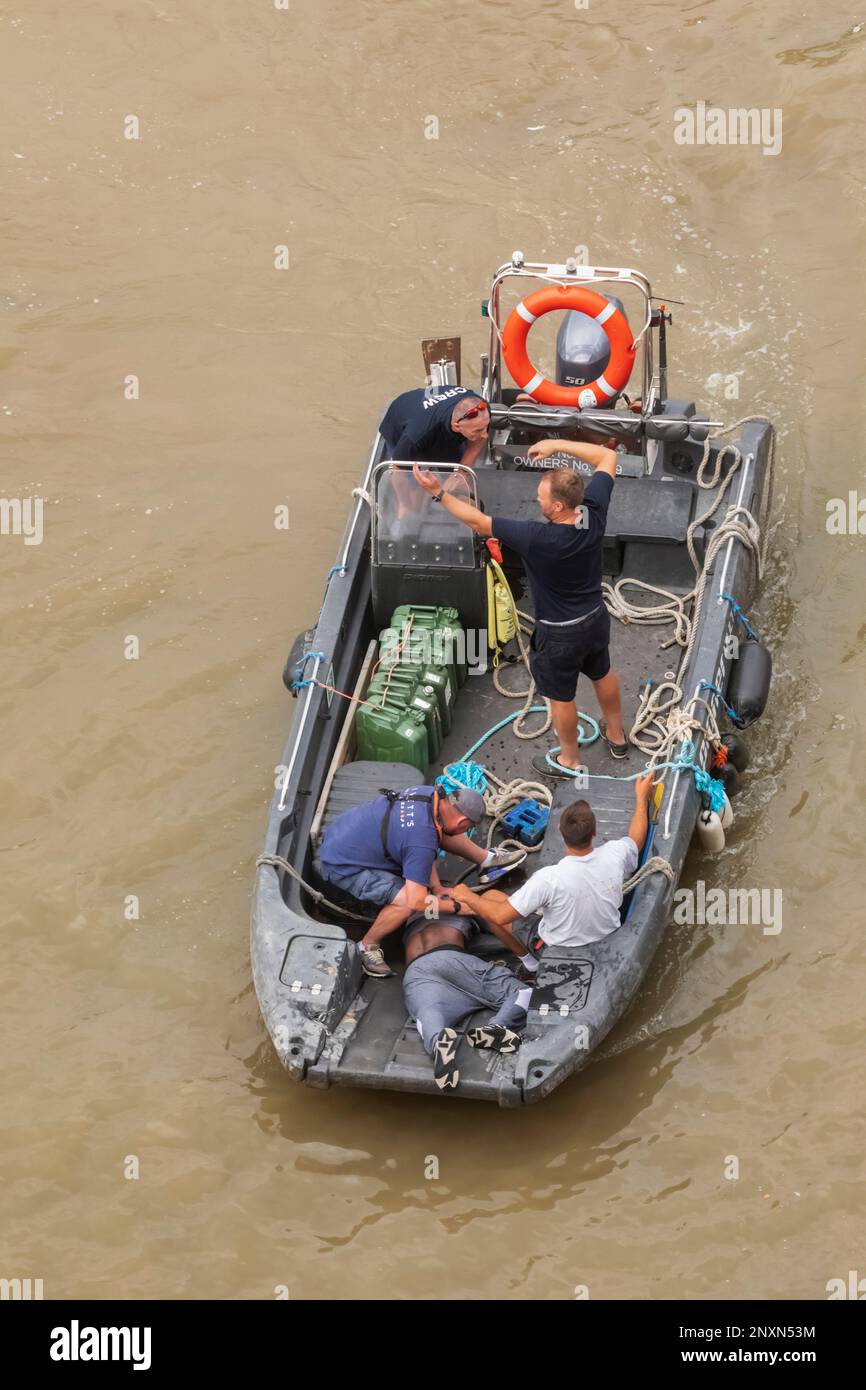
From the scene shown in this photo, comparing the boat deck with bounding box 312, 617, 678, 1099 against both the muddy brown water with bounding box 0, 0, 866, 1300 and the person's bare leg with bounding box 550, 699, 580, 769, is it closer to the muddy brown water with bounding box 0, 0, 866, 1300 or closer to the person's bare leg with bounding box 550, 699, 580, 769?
the person's bare leg with bounding box 550, 699, 580, 769

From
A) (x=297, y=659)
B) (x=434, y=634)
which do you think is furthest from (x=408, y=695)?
(x=297, y=659)

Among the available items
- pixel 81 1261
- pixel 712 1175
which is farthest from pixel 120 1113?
pixel 712 1175

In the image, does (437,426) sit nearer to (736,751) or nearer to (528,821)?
(528,821)

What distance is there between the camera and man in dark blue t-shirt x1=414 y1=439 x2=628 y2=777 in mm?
7793

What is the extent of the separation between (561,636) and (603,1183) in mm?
2269

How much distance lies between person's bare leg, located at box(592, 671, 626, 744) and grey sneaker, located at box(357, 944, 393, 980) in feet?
5.19

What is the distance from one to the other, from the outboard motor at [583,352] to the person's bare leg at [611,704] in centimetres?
193

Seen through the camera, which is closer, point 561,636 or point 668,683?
point 561,636

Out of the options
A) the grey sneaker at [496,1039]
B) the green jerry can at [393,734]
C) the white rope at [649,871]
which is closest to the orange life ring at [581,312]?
the green jerry can at [393,734]

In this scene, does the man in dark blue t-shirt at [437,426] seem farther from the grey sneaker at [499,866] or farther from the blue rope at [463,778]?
the grey sneaker at [499,866]

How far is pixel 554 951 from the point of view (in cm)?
753

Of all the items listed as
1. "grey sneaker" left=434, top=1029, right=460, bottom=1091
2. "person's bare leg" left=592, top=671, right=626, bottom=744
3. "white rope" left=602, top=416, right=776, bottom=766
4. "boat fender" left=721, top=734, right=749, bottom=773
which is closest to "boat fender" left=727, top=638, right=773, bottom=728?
"boat fender" left=721, top=734, right=749, bottom=773
